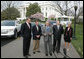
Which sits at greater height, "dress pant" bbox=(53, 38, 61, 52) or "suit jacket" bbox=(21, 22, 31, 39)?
"suit jacket" bbox=(21, 22, 31, 39)

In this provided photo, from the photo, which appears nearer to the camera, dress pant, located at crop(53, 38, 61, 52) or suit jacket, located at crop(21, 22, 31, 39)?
suit jacket, located at crop(21, 22, 31, 39)

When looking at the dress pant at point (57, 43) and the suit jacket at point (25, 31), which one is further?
the dress pant at point (57, 43)

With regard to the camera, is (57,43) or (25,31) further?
(57,43)

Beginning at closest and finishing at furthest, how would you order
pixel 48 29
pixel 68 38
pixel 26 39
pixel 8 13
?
pixel 26 39 < pixel 48 29 < pixel 68 38 < pixel 8 13

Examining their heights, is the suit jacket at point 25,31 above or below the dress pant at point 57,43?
above

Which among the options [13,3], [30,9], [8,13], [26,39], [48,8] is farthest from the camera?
[48,8]

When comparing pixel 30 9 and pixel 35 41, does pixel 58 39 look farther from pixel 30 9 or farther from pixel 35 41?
pixel 30 9

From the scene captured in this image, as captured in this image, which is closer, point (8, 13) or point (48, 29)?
point (48, 29)

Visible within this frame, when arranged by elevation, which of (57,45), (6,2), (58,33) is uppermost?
(6,2)

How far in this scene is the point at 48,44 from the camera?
317 inches

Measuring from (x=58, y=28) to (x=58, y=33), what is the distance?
0.85 ft

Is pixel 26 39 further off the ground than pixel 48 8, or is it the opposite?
pixel 48 8

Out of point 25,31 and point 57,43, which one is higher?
point 25,31

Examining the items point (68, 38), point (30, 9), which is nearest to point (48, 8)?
point (30, 9)
